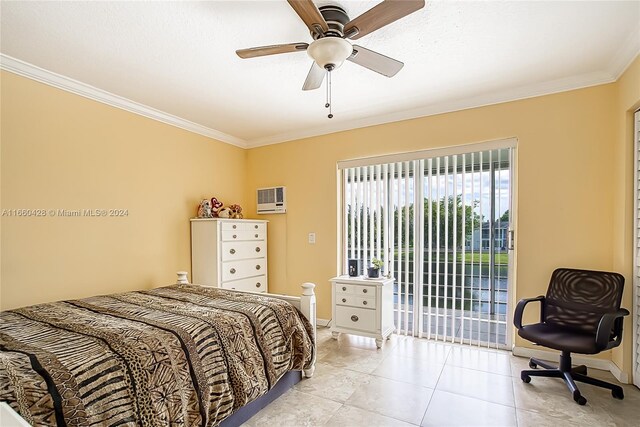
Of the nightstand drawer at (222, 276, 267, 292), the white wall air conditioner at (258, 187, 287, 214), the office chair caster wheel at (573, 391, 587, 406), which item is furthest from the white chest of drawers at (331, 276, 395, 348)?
the office chair caster wheel at (573, 391, 587, 406)

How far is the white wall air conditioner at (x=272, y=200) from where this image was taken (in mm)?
4314

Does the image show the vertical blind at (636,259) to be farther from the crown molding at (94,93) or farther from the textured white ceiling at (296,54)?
the crown molding at (94,93)

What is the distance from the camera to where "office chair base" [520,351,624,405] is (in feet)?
7.24

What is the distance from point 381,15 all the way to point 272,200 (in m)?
3.07

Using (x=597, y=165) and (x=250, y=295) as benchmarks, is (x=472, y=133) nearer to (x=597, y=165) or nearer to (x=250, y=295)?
(x=597, y=165)

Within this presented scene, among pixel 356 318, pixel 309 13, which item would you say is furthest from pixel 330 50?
pixel 356 318

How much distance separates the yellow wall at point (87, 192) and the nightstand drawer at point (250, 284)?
554 millimetres

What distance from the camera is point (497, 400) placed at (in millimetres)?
2236

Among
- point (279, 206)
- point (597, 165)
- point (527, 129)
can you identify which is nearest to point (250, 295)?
point (279, 206)

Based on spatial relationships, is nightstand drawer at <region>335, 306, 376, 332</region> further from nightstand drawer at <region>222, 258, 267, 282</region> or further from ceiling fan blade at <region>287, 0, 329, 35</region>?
ceiling fan blade at <region>287, 0, 329, 35</region>

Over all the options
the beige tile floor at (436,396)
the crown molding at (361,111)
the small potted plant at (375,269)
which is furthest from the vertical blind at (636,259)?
the small potted plant at (375,269)

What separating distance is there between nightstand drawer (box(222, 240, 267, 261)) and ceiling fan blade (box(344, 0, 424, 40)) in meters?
2.65

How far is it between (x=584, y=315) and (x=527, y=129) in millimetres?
1650

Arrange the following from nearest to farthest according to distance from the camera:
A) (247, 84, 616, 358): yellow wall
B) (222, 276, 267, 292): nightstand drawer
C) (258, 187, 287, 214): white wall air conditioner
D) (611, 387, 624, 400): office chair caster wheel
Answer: (611, 387, 624, 400): office chair caster wheel → (247, 84, 616, 358): yellow wall → (222, 276, 267, 292): nightstand drawer → (258, 187, 287, 214): white wall air conditioner
